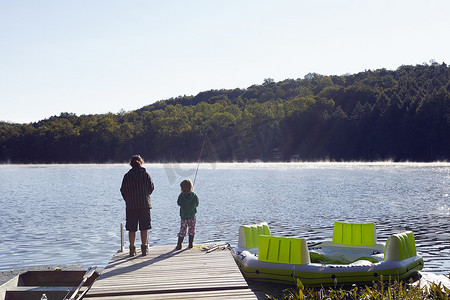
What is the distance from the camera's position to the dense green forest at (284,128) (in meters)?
115

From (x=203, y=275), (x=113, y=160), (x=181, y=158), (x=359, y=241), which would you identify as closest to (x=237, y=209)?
(x=359, y=241)

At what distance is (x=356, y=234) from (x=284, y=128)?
431 ft

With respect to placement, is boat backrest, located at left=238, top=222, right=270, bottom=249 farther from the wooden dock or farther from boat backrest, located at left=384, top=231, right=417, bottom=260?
boat backrest, located at left=384, top=231, right=417, bottom=260

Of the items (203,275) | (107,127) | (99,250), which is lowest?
(99,250)

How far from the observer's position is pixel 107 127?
165 m

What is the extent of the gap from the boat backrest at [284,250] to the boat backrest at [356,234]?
2782 millimetres

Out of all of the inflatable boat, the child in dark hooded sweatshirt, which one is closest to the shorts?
the child in dark hooded sweatshirt

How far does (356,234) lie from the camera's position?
14.0 metres

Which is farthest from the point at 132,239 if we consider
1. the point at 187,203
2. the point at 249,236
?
the point at 249,236

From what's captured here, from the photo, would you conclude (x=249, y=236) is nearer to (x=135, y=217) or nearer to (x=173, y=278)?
(x=135, y=217)

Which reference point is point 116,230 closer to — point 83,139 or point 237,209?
point 237,209

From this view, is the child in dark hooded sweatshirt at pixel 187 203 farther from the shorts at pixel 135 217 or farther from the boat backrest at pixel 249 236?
the boat backrest at pixel 249 236

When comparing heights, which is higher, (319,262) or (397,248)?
(397,248)

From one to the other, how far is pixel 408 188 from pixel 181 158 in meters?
109
